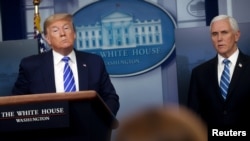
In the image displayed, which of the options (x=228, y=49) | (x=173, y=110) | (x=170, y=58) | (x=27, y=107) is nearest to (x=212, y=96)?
(x=228, y=49)

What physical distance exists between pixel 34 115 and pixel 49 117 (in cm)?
6

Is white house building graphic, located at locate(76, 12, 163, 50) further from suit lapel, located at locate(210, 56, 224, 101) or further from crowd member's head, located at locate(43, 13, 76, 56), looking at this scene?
crowd member's head, located at locate(43, 13, 76, 56)

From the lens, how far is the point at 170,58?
5.32 metres

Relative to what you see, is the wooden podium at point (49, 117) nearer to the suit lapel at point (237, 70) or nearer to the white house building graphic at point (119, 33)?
the suit lapel at point (237, 70)

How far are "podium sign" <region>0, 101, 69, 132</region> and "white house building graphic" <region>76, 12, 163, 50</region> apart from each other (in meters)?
3.29

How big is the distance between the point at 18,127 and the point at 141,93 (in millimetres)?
3293

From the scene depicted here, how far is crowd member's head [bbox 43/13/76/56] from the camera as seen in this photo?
11.3 feet

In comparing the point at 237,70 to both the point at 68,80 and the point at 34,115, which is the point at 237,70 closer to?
the point at 68,80

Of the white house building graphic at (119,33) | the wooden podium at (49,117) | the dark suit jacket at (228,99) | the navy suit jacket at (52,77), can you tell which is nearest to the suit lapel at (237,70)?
the dark suit jacket at (228,99)

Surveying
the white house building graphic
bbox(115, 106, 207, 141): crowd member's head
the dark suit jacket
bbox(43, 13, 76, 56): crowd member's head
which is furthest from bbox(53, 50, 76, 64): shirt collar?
bbox(115, 106, 207, 141): crowd member's head

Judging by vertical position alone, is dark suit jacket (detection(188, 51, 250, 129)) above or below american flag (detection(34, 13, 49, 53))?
below

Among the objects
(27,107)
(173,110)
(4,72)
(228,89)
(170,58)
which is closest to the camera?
(173,110)

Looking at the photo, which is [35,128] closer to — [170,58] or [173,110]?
[173,110]

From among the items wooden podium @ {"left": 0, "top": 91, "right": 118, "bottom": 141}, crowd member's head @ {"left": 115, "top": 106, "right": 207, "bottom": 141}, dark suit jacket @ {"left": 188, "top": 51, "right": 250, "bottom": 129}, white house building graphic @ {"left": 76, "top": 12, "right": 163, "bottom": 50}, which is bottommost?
dark suit jacket @ {"left": 188, "top": 51, "right": 250, "bottom": 129}
